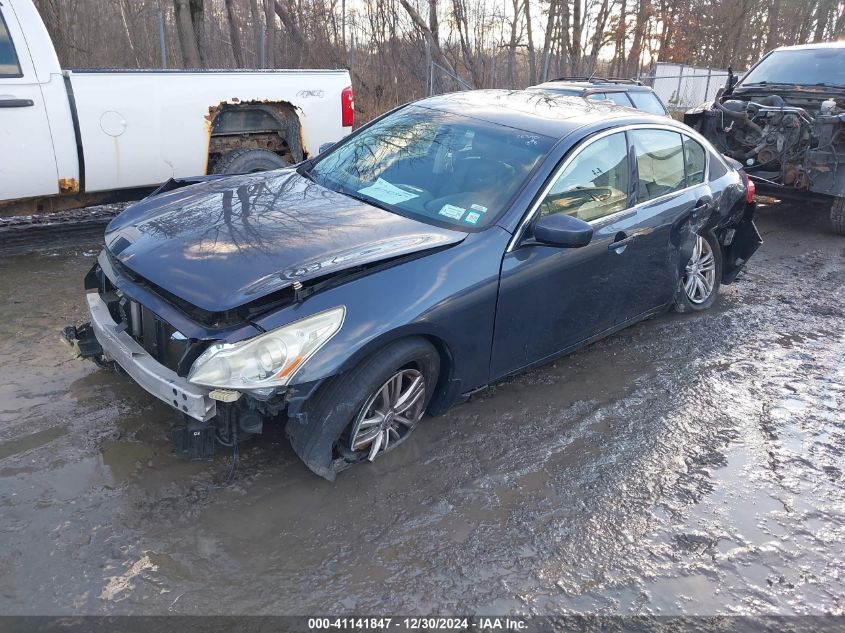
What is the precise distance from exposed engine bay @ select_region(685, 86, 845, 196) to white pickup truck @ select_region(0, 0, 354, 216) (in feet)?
17.6

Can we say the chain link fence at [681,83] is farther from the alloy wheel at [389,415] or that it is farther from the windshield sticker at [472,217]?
the alloy wheel at [389,415]

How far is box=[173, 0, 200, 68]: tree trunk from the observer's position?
38.7 ft

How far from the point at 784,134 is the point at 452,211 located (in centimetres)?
675

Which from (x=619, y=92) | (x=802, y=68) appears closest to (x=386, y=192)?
(x=619, y=92)

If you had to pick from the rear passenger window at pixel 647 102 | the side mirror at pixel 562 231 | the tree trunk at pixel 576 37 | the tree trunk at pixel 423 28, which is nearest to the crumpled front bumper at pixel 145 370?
the side mirror at pixel 562 231

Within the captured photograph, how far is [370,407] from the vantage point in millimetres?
3148

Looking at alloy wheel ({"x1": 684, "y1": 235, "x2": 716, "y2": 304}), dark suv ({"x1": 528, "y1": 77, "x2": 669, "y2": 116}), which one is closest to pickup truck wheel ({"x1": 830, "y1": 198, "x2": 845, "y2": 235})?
dark suv ({"x1": 528, "y1": 77, "x2": 669, "y2": 116})

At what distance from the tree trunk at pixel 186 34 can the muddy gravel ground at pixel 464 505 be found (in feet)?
29.7

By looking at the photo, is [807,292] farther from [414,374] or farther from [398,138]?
[414,374]

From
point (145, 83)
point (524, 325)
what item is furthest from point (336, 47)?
point (524, 325)

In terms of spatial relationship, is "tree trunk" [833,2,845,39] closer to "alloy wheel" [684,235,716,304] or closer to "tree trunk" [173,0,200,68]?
"tree trunk" [173,0,200,68]

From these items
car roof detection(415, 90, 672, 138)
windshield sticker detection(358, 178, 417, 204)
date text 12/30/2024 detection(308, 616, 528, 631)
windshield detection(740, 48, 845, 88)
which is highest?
windshield detection(740, 48, 845, 88)

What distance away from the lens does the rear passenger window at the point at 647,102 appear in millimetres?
9961

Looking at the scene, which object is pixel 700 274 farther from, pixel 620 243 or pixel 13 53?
pixel 13 53
